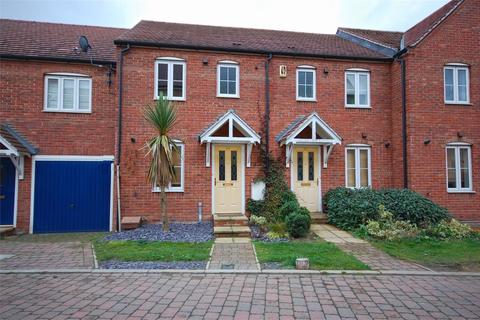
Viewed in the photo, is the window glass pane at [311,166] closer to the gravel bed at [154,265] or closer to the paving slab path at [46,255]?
the gravel bed at [154,265]

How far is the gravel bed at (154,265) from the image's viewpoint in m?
6.22

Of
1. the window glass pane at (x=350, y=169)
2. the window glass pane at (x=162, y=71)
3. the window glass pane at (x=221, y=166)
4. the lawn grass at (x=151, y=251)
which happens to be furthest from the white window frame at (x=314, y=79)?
the lawn grass at (x=151, y=251)

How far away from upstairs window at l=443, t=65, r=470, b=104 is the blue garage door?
12.8 meters

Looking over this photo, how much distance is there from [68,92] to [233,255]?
848 cm

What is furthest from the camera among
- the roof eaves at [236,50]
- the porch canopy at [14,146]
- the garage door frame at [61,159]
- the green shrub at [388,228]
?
the roof eaves at [236,50]

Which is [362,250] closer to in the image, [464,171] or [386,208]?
[386,208]

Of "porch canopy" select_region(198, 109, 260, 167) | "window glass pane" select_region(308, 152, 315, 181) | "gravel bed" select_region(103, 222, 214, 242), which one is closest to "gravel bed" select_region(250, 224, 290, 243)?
"gravel bed" select_region(103, 222, 214, 242)

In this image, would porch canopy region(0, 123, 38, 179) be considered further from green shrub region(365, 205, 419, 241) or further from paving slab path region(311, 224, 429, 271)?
green shrub region(365, 205, 419, 241)

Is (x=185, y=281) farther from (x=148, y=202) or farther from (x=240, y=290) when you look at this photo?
(x=148, y=202)

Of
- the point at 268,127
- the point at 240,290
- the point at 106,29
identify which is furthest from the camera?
the point at 106,29

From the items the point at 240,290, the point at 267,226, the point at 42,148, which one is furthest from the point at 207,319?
the point at 42,148

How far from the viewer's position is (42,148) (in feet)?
35.2

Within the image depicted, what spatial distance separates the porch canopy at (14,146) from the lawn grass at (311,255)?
7979mm

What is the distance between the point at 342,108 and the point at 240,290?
9061 millimetres
